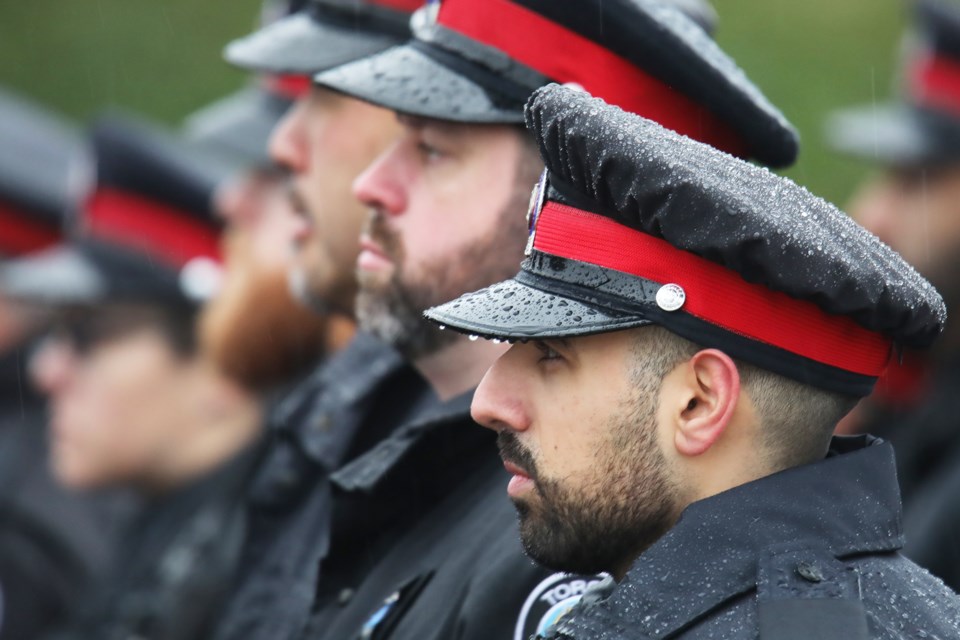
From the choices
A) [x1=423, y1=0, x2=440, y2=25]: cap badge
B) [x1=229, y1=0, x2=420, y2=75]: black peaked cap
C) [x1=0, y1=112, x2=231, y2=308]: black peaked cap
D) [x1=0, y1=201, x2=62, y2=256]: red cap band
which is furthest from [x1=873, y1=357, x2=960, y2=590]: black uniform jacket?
[x1=0, y1=201, x2=62, y2=256]: red cap band

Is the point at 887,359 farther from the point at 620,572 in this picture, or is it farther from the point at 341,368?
the point at 341,368

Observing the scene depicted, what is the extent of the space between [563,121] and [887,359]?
23.5 inches

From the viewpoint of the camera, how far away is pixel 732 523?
6.66 ft

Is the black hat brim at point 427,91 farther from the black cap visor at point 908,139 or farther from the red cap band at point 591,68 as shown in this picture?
the black cap visor at point 908,139

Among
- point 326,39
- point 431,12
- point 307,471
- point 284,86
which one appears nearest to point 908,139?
point 284,86

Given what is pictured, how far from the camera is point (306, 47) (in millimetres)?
3758

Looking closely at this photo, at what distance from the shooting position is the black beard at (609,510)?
2123 mm

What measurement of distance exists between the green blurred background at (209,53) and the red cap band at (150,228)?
583 cm

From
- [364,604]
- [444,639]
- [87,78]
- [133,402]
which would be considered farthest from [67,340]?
[87,78]

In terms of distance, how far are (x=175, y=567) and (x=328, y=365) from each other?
56.5 inches

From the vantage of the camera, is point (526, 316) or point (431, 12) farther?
point (431, 12)

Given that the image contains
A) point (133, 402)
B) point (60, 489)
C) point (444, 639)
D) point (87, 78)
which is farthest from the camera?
point (87, 78)

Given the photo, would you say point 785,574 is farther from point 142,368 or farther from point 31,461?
point 31,461

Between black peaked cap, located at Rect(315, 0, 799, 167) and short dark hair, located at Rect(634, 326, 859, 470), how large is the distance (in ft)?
2.90
